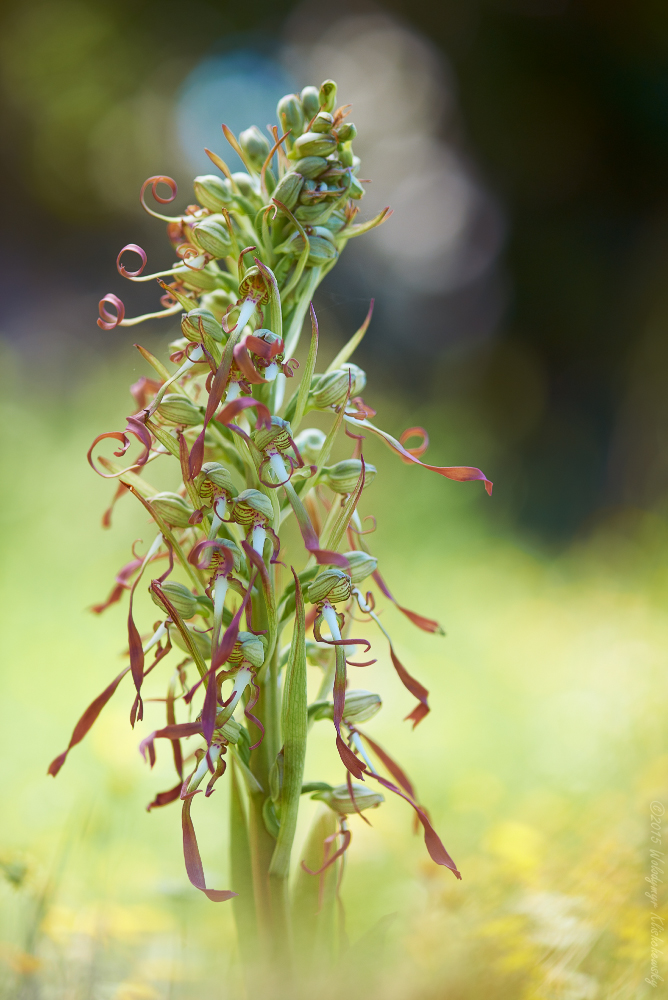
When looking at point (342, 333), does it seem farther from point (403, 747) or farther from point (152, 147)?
point (403, 747)

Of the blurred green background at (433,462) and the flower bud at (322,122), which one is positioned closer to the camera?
the flower bud at (322,122)

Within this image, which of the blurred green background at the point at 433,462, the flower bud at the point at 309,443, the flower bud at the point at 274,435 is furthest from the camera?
the blurred green background at the point at 433,462

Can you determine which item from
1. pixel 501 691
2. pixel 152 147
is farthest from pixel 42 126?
pixel 501 691

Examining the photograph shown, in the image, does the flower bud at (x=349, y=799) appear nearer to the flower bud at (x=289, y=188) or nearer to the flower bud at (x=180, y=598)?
the flower bud at (x=180, y=598)

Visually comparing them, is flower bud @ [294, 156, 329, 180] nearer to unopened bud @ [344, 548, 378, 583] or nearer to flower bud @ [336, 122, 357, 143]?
flower bud @ [336, 122, 357, 143]

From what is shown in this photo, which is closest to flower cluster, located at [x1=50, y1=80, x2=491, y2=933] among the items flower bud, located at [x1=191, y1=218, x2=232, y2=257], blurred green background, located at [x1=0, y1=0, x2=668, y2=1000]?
flower bud, located at [x1=191, y1=218, x2=232, y2=257]

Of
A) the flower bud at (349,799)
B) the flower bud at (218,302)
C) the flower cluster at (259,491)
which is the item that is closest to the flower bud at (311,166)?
the flower cluster at (259,491)

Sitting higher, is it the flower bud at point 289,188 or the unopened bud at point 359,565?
the flower bud at point 289,188

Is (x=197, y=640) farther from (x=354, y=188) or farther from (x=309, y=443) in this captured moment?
(x=354, y=188)
